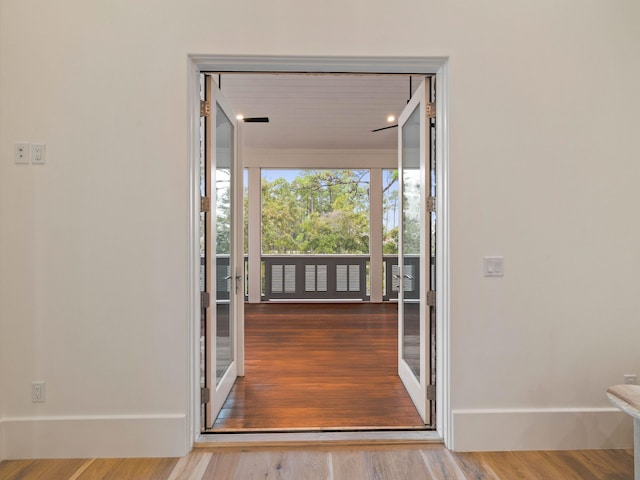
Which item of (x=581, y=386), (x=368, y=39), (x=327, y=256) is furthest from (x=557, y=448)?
(x=327, y=256)

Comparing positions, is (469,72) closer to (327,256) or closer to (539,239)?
(539,239)

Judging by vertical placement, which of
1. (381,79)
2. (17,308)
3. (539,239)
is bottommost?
(17,308)

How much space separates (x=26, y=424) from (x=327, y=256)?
5.55 metres

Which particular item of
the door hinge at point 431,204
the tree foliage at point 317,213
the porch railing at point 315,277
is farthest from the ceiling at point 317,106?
the porch railing at point 315,277

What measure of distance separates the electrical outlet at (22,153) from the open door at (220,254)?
922mm

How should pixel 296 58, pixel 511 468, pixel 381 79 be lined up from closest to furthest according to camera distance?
pixel 511 468
pixel 296 58
pixel 381 79

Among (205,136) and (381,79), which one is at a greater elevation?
(381,79)

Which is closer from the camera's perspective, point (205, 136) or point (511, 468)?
point (511, 468)

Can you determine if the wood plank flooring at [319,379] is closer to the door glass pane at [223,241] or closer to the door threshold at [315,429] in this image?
the door threshold at [315,429]

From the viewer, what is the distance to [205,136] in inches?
94.7

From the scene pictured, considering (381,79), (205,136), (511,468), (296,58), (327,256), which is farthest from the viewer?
(327,256)

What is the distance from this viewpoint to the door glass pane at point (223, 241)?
2723 mm

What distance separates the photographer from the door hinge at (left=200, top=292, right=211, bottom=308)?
92.3 inches

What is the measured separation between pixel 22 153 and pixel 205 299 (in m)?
1.25
